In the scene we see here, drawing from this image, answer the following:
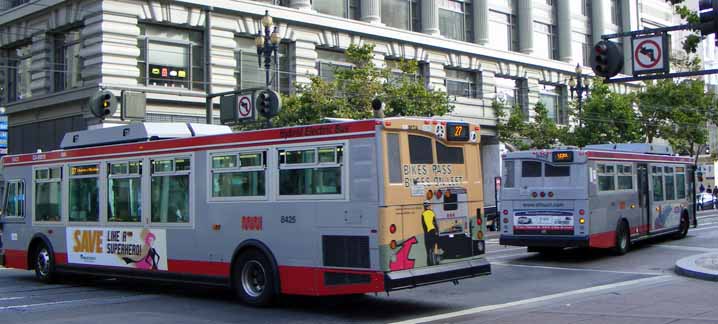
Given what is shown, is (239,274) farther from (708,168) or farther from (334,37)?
(708,168)

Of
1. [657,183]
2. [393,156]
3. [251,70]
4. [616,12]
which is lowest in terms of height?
[657,183]

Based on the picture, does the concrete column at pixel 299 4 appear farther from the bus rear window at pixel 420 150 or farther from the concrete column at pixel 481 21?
the bus rear window at pixel 420 150

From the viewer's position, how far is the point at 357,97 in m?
31.8

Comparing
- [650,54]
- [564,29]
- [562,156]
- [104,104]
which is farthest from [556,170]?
[564,29]

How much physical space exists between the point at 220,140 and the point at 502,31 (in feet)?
125

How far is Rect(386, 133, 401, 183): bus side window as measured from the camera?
11719 mm

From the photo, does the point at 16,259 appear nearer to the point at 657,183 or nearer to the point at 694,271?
the point at 694,271

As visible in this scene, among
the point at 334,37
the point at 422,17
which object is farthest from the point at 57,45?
the point at 422,17

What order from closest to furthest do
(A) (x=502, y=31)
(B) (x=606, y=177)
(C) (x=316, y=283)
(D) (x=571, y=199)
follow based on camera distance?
(C) (x=316, y=283) → (D) (x=571, y=199) → (B) (x=606, y=177) → (A) (x=502, y=31)

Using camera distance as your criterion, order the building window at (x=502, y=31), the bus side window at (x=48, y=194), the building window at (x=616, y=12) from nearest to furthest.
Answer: the bus side window at (x=48, y=194) < the building window at (x=502, y=31) < the building window at (x=616, y=12)

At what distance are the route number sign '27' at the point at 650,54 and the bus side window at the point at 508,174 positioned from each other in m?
4.04

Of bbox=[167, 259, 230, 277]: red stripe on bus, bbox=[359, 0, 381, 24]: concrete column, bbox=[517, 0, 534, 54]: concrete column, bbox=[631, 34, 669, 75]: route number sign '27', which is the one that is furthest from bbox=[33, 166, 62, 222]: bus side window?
bbox=[517, 0, 534, 54]: concrete column

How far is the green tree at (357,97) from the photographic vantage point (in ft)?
101

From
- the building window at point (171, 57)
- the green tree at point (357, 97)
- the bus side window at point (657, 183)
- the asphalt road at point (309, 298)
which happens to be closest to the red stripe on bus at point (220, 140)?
the asphalt road at point (309, 298)
